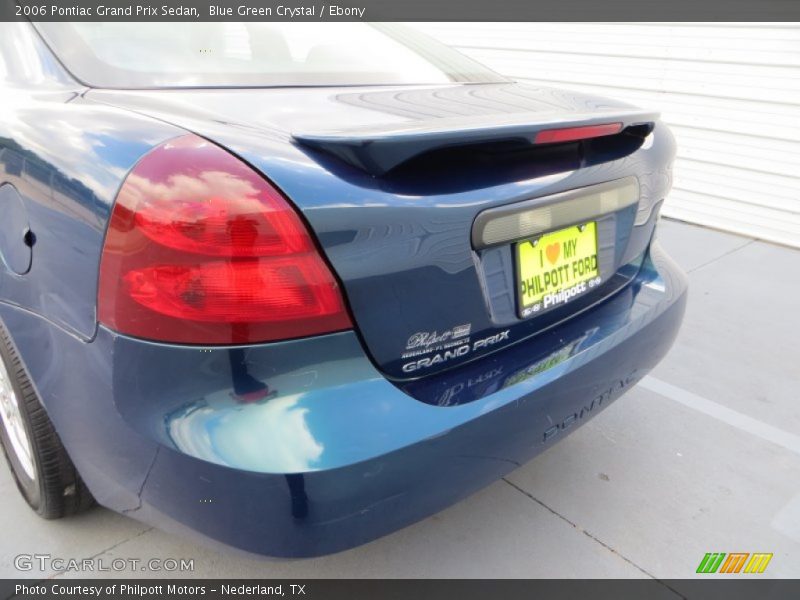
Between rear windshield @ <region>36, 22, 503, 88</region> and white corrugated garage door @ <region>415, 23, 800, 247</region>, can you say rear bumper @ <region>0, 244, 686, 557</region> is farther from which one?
white corrugated garage door @ <region>415, 23, 800, 247</region>

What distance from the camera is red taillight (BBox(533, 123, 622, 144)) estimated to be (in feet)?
4.54

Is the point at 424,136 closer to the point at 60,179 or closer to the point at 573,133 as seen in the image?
the point at 573,133

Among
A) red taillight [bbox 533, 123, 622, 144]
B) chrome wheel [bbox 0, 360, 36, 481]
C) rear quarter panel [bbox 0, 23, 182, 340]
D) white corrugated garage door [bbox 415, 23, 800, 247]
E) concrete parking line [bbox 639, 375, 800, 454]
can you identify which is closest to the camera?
rear quarter panel [bbox 0, 23, 182, 340]

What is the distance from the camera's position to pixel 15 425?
186 cm

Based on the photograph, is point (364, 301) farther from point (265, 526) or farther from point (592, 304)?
point (592, 304)

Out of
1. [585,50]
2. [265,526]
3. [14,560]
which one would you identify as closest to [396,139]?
[265,526]

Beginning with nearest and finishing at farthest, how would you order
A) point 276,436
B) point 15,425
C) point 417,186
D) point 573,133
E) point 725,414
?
point 276,436 → point 417,186 → point 573,133 → point 15,425 → point 725,414

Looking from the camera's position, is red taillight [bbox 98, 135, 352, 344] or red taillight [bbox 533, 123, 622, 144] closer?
red taillight [bbox 98, 135, 352, 344]

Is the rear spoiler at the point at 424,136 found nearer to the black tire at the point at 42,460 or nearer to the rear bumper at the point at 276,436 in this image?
the rear bumper at the point at 276,436

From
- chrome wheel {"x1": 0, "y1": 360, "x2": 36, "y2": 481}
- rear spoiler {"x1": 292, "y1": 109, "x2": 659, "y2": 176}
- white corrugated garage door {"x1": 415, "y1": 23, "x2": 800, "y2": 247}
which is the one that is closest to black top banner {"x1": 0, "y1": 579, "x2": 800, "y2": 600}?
chrome wheel {"x1": 0, "y1": 360, "x2": 36, "y2": 481}

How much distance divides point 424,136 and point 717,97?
15.5ft
